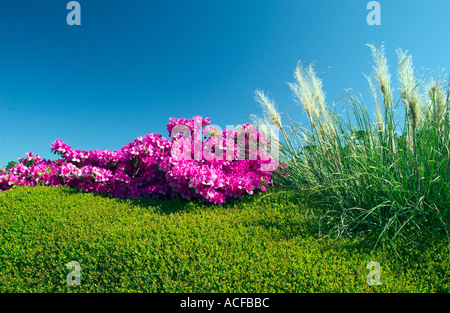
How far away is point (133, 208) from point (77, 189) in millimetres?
2186

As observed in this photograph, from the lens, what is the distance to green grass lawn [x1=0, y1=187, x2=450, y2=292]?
151 inches

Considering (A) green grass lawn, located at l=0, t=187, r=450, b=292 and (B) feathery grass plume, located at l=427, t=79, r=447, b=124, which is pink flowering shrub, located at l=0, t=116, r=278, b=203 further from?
(B) feathery grass plume, located at l=427, t=79, r=447, b=124

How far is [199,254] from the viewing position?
4.25 meters

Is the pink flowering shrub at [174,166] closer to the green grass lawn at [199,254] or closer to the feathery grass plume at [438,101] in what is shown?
the green grass lawn at [199,254]

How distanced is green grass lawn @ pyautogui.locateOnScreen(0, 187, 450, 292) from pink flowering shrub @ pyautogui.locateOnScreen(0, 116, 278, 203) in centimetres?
63

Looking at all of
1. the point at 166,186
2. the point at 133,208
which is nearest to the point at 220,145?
the point at 166,186

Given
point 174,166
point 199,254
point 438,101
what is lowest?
point 199,254

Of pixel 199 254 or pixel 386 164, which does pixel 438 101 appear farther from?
pixel 199 254

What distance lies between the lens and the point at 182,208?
6383mm

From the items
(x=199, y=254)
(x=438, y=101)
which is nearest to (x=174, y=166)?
(x=199, y=254)

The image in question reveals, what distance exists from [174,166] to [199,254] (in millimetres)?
2745

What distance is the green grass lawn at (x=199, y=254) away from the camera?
3832 millimetres

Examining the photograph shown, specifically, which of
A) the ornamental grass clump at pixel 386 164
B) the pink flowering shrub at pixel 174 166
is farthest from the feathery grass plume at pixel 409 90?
the pink flowering shrub at pixel 174 166
